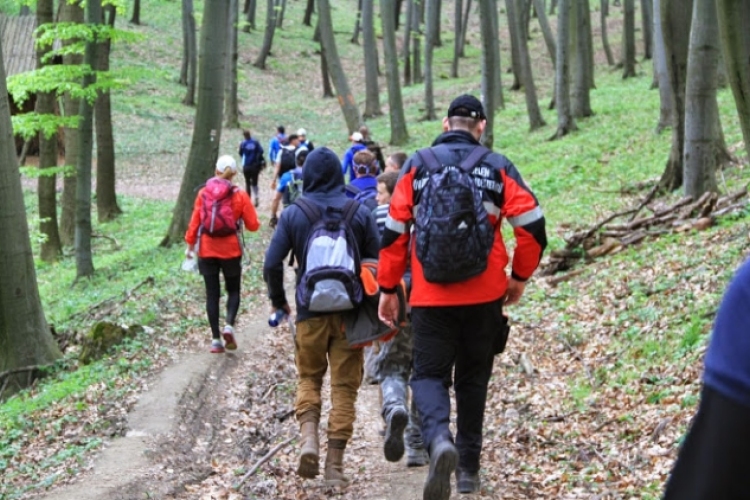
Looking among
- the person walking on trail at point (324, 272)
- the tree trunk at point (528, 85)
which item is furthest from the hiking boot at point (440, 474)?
the tree trunk at point (528, 85)

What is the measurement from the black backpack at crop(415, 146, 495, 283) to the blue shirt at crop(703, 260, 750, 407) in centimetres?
Answer: 383

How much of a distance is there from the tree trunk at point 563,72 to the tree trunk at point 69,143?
11650mm

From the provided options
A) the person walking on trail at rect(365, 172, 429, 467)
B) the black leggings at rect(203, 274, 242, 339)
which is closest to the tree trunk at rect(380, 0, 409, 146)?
the black leggings at rect(203, 274, 242, 339)

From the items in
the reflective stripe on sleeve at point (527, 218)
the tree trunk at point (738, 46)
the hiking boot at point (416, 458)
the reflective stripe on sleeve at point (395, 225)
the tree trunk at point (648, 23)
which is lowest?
the hiking boot at point (416, 458)

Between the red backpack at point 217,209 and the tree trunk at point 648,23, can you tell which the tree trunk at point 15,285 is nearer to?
the red backpack at point 217,209

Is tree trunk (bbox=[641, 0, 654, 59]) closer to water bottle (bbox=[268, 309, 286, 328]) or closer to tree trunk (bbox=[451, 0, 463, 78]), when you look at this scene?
tree trunk (bbox=[451, 0, 463, 78])

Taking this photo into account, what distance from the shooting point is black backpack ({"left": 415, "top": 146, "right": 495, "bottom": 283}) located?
17.3 ft

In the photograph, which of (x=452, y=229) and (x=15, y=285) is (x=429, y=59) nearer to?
(x=15, y=285)

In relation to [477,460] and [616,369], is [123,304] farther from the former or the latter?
[477,460]

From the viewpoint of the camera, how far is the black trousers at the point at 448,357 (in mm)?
5475

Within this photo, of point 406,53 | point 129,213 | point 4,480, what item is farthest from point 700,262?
point 406,53

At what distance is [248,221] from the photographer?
408 inches

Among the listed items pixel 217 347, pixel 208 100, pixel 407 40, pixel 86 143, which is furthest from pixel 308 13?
pixel 217 347

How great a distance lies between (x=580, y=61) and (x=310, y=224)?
20.3 meters
